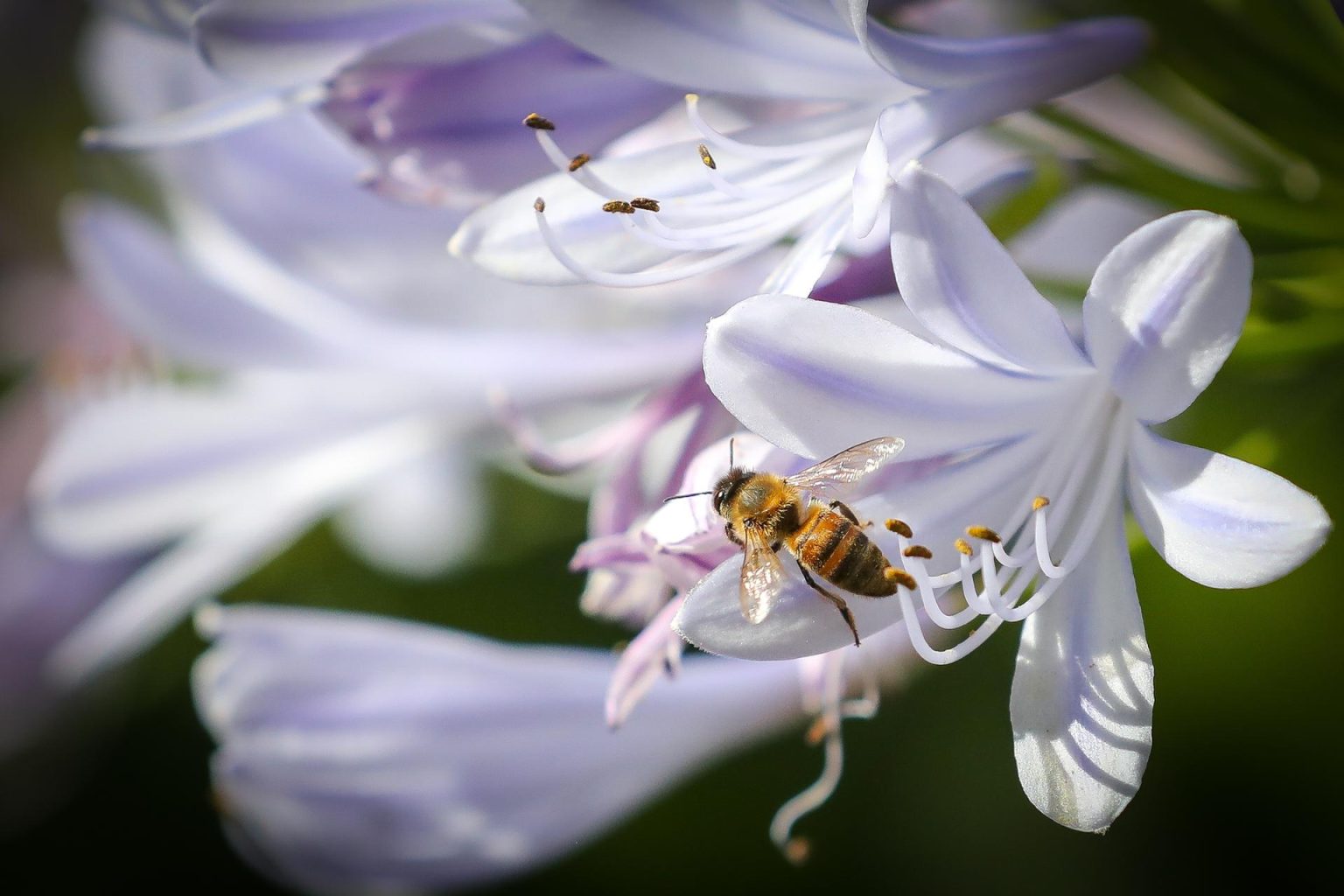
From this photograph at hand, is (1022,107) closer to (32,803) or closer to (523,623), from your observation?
(523,623)

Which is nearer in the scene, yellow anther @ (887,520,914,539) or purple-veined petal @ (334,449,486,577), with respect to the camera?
yellow anther @ (887,520,914,539)

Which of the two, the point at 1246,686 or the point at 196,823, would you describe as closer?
the point at 1246,686

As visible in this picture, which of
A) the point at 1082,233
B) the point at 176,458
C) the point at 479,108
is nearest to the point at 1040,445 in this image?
the point at 479,108

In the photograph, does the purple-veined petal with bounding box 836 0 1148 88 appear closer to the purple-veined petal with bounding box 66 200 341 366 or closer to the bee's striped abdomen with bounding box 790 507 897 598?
the bee's striped abdomen with bounding box 790 507 897 598

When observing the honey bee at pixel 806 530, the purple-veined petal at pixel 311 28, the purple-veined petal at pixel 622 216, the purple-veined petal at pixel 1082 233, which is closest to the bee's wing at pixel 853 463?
the honey bee at pixel 806 530

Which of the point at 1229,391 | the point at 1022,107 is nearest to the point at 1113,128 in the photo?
the point at 1229,391

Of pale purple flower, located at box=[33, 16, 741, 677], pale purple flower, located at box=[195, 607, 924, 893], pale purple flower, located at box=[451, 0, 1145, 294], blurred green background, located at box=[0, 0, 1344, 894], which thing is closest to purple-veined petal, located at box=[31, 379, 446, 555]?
pale purple flower, located at box=[33, 16, 741, 677]

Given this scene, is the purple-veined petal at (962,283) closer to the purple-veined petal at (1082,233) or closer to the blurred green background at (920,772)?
the blurred green background at (920,772)
